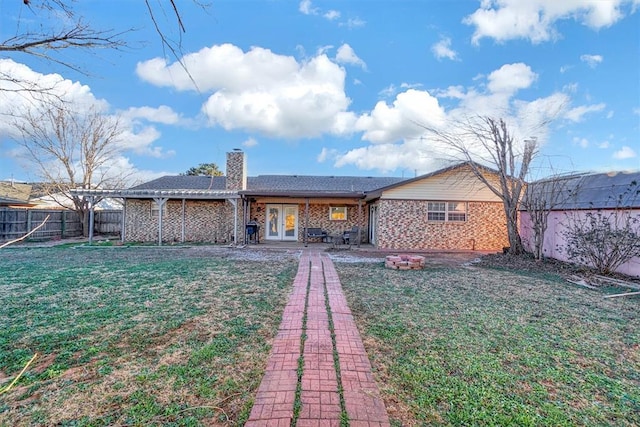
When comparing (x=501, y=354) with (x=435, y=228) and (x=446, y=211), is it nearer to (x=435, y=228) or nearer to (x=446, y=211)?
(x=435, y=228)

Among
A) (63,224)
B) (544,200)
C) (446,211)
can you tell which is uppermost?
(544,200)

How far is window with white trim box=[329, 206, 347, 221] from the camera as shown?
15.7m

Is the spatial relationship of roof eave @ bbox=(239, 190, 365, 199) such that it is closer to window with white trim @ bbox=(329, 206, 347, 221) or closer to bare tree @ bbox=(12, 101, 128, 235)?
window with white trim @ bbox=(329, 206, 347, 221)

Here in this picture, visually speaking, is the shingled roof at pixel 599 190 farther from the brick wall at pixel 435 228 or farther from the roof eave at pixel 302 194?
the roof eave at pixel 302 194

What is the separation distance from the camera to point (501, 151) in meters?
10.8

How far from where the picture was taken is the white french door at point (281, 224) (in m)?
15.9

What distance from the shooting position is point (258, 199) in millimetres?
15125

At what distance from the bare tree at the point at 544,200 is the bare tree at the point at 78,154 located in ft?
70.8

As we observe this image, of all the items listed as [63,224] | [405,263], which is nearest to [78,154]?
[63,224]

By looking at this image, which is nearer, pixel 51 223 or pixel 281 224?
pixel 281 224

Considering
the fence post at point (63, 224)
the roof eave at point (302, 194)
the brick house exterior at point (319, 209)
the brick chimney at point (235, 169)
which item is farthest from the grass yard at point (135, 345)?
the fence post at point (63, 224)

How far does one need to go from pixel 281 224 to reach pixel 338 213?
3.05 m

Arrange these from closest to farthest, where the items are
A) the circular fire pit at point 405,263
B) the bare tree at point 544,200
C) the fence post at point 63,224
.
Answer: the circular fire pit at point 405,263 < the bare tree at point 544,200 < the fence post at point 63,224

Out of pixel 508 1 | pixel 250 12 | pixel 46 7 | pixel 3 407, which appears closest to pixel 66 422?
pixel 3 407
